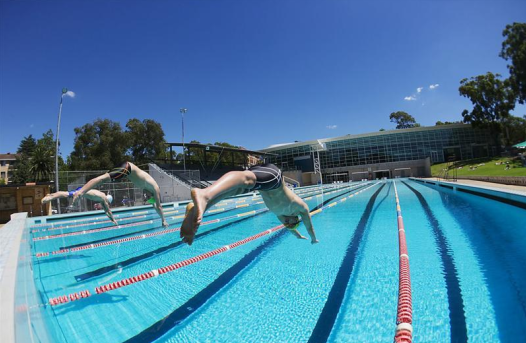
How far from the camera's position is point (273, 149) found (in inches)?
1975

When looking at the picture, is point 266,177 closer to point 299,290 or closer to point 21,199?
point 299,290

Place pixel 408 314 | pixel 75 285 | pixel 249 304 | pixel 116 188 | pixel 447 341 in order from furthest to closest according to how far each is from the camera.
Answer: pixel 116 188 → pixel 75 285 → pixel 249 304 → pixel 447 341 → pixel 408 314

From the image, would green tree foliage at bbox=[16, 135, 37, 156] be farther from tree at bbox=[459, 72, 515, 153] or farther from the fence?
tree at bbox=[459, 72, 515, 153]

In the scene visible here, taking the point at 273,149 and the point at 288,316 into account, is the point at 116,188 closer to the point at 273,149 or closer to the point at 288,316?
the point at 288,316

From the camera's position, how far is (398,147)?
44156 mm

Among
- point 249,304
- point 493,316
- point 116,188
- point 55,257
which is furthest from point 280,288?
point 116,188

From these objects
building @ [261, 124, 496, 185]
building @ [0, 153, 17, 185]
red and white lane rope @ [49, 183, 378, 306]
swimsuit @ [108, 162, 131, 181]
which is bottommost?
red and white lane rope @ [49, 183, 378, 306]

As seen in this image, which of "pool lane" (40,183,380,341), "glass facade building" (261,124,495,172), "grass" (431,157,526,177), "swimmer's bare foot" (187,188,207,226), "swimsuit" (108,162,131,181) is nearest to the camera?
"swimmer's bare foot" (187,188,207,226)

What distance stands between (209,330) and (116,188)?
1786cm

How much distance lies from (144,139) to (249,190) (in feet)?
146

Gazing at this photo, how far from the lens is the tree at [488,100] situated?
41.0 meters

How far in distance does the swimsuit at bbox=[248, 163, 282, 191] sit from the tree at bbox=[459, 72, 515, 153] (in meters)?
54.0

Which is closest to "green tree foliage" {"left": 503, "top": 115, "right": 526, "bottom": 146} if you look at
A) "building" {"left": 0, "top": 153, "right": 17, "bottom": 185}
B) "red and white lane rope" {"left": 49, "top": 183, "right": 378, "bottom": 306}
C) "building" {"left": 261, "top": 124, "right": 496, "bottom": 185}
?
"building" {"left": 261, "top": 124, "right": 496, "bottom": 185}

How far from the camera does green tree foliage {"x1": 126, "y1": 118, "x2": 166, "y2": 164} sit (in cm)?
4078
